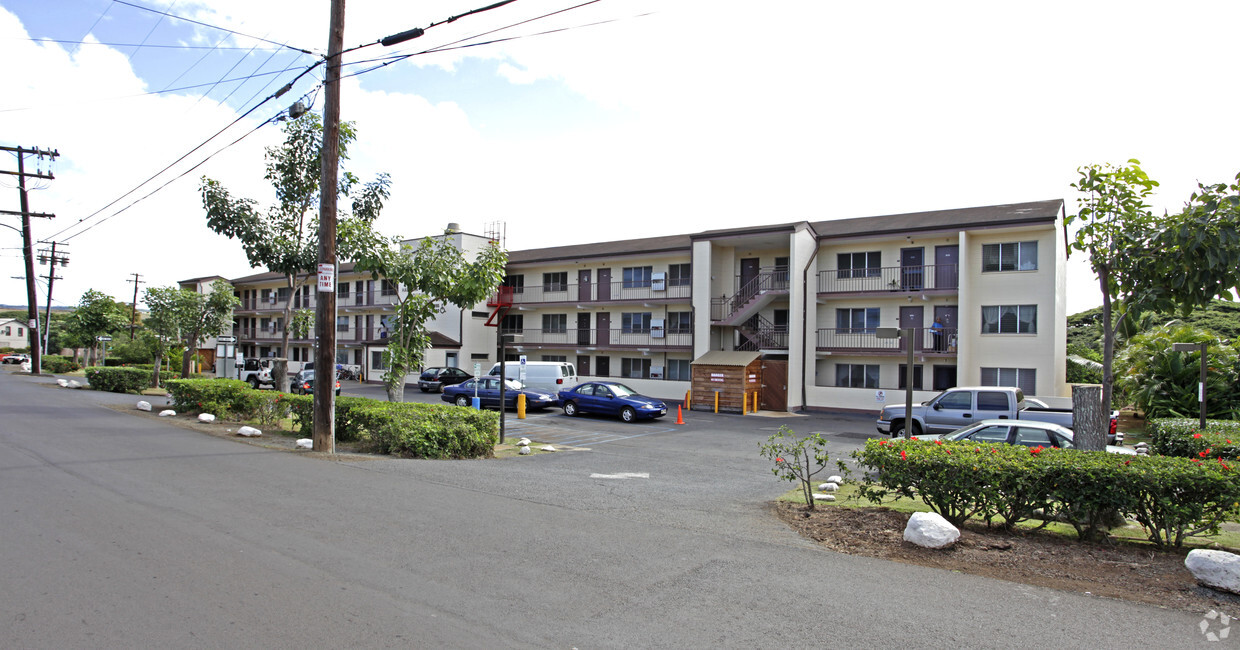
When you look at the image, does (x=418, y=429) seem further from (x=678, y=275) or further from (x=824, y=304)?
(x=678, y=275)

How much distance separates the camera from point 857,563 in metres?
6.27

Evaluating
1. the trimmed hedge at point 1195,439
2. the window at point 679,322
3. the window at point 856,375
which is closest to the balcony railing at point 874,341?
the window at point 856,375

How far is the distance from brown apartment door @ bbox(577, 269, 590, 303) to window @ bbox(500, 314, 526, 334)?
4.87m

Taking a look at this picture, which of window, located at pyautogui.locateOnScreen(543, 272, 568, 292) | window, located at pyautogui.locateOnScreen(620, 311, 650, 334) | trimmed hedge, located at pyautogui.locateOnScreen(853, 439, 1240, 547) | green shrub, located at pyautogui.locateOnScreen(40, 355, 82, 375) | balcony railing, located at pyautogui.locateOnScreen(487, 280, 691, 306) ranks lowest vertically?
green shrub, located at pyautogui.locateOnScreen(40, 355, 82, 375)

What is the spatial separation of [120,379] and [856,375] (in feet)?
104

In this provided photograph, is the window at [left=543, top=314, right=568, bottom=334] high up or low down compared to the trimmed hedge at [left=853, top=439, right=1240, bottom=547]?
up

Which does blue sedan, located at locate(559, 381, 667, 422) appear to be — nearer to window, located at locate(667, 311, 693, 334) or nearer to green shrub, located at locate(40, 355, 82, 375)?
window, located at locate(667, 311, 693, 334)

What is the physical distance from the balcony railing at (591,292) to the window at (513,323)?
4.18ft

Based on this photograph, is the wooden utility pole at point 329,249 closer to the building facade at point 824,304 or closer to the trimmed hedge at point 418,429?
the trimmed hedge at point 418,429

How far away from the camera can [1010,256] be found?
25.8m

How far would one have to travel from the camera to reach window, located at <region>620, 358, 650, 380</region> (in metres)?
34.4

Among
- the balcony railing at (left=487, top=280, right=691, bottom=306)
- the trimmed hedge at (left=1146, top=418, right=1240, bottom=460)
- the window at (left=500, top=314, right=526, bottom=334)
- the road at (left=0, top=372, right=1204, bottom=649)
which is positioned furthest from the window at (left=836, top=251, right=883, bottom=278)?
the road at (left=0, top=372, right=1204, bottom=649)

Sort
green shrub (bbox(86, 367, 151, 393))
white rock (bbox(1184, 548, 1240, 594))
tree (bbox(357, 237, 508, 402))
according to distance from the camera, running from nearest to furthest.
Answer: white rock (bbox(1184, 548, 1240, 594))
tree (bbox(357, 237, 508, 402))
green shrub (bbox(86, 367, 151, 393))

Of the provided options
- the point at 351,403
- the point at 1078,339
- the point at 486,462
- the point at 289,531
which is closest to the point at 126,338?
the point at 351,403
